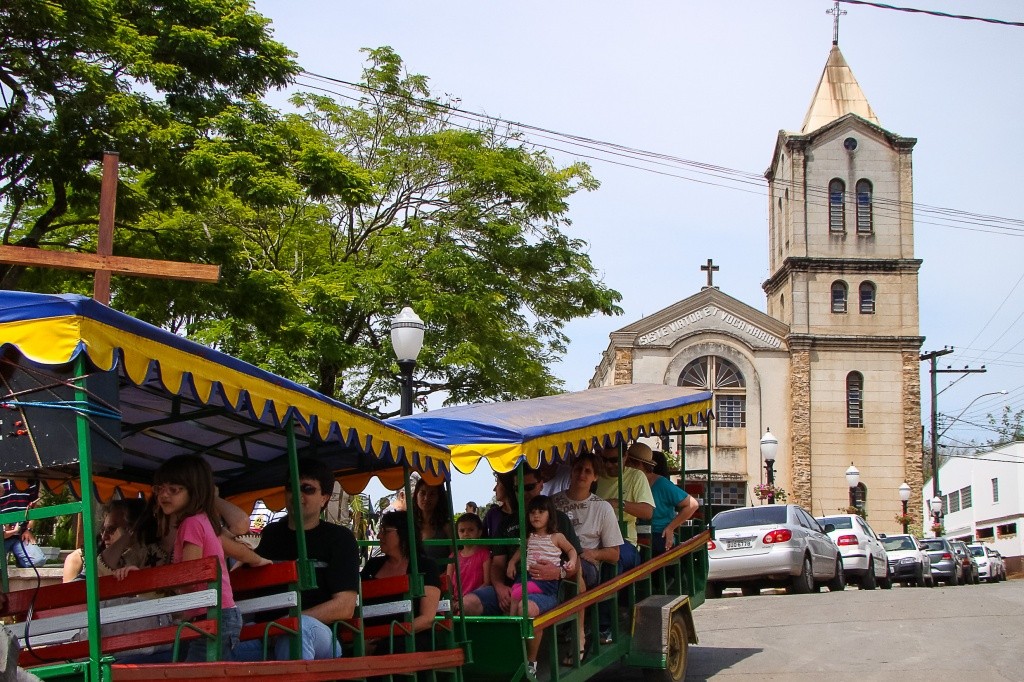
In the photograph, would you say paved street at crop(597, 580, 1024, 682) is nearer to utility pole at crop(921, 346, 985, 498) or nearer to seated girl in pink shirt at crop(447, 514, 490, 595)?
seated girl in pink shirt at crop(447, 514, 490, 595)

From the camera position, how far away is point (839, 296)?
59.2 m

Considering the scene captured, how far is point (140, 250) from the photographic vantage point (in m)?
19.8

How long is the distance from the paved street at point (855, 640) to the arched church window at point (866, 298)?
4012 centimetres

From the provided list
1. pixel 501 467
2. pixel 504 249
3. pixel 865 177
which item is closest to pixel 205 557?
pixel 501 467

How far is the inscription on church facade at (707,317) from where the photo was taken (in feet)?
190

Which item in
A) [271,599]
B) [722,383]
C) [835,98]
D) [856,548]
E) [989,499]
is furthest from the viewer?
[989,499]

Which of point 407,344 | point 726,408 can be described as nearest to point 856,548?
point 407,344

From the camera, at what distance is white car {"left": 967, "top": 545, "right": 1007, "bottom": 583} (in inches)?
1732

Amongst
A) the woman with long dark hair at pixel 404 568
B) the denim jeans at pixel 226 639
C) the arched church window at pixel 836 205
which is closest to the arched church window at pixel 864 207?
the arched church window at pixel 836 205

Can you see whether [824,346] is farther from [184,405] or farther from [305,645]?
[305,645]

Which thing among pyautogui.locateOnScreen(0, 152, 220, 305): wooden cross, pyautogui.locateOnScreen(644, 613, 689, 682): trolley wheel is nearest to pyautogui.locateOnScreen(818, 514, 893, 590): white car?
pyautogui.locateOnScreen(644, 613, 689, 682): trolley wheel

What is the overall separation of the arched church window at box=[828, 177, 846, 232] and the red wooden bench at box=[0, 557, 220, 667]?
184 ft

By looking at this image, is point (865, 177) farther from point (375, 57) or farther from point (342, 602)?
point (342, 602)

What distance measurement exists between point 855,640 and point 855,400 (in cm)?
4539
